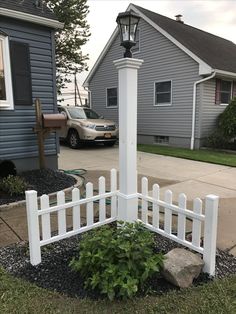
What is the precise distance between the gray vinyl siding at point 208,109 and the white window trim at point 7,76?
7.75 meters

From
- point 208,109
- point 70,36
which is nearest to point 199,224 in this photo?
point 208,109

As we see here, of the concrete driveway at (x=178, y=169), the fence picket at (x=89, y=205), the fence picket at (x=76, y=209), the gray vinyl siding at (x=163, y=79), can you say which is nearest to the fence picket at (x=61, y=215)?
the fence picket at (x=76, y=209)

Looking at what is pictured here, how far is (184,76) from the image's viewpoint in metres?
11.8

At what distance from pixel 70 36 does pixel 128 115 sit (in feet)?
60.8

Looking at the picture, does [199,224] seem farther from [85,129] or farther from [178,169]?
[85,129]

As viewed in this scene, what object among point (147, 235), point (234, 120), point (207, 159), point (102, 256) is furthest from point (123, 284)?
point (234, 120)

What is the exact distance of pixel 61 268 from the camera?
9.32ft

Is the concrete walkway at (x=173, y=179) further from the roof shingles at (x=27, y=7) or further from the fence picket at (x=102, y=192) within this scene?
the roof shingles at (x=27, y=7)

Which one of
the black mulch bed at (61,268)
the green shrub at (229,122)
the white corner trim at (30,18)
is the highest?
the white corner trim at (30,18)

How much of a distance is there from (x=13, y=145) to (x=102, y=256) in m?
4.45

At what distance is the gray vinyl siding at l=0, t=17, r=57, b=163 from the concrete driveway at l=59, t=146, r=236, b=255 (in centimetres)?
186

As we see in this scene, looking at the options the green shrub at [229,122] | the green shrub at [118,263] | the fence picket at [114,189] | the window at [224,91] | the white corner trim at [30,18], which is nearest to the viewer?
the green shrub at [118,263]

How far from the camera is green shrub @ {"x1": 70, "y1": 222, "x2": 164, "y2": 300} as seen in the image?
2.37 metres

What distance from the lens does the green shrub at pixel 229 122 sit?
11.1 metres
